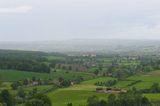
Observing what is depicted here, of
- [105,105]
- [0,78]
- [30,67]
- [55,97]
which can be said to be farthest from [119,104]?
[30,67]

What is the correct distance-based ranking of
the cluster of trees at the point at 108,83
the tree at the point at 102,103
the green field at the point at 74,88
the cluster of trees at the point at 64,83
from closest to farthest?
1. the tree at the point at 102,103
2. the green field at the point at 74,88
3. the cluster of trees at the point at 108,83
4. the cluster of trees at the point at 64,83

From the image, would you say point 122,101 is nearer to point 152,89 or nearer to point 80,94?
point 80,94

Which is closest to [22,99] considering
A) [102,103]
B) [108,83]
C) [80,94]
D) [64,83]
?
[80,94]

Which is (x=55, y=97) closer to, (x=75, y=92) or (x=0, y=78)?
(x=75, y=92)

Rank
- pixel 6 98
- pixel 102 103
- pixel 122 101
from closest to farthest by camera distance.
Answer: pixel 6 98 < pixel 102 103 < pixel 122 101

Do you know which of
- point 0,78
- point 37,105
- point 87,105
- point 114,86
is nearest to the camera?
point 37,105

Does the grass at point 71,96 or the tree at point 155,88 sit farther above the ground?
the tree at point 155,88

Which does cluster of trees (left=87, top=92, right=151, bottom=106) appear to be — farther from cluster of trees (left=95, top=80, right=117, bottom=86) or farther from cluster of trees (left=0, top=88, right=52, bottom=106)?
cluster of trees (left=95, top=80, right=117, bottom=86)

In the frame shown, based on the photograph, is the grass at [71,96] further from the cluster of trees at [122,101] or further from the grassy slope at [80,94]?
the cluster of trees at [122,101]

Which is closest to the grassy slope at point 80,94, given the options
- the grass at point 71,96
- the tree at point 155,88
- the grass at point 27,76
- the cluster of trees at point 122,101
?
the grass at point 71,96
